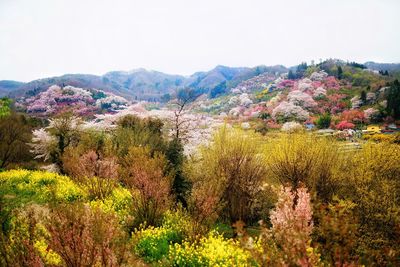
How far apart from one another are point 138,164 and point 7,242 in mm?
6822

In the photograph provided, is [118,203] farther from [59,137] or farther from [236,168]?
[59,137]

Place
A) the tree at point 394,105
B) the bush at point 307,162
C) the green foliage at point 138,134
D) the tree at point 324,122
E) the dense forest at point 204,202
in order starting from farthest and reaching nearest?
the tree at point 324,122 → the tree at point 394,105 → the green foliage at point 138,134 → the bush at point 307,162 → the dense forest at point 204,202

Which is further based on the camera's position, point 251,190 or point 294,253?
point 251,190

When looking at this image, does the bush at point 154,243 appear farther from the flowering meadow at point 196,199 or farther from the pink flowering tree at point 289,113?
the pink flowering tree at point 289,113

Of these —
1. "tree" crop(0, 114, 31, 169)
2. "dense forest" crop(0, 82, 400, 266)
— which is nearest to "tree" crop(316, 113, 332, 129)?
"dense forest" crop(0, 82, 400, 266)

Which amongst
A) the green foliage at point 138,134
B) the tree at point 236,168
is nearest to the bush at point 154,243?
the tree at point 236,168

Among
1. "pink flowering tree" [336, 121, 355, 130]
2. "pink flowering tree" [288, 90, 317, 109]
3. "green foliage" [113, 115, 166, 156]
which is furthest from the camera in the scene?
"pink flowering tree" [288, 90, 317, 109]

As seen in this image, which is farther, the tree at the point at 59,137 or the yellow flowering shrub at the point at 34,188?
the tree at the point at 59,137

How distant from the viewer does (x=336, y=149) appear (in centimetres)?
1884

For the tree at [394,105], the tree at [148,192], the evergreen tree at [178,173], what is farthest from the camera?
the tree at [394,105]

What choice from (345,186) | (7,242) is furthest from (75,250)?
(345,186)

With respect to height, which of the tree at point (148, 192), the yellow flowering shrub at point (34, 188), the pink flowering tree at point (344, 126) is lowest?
the pink flowering tree at point (344, 126)

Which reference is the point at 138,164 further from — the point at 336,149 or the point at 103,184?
the point at 336,149

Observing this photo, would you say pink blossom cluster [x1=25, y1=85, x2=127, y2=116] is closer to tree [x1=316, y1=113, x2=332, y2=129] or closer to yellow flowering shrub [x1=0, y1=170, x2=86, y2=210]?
tree [x1=316, y1=113, x2=332, y2=129]
